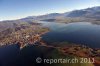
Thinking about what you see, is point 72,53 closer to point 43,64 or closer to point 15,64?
point 43,64

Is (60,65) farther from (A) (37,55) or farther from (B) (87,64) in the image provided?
(A) (37,55)

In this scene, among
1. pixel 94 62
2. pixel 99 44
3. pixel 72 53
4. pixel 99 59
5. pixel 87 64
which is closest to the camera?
pixel 87 64

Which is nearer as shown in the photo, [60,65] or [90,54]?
[60,65]

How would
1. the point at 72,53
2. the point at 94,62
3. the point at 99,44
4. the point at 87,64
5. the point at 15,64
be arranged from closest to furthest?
the point at 87,64 → the point at 94,62 → the point at 15,64 → the point at 72,53 → the point at 99,44

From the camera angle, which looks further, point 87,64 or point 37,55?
point 37,55

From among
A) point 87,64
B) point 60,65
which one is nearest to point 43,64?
point 60,65

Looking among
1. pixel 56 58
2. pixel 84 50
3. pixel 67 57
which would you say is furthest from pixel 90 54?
pixel 56 58

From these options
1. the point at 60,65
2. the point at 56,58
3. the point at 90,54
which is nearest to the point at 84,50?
the point at 90,54

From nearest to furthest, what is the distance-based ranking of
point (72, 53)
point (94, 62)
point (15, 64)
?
point (94, 62), point (15, 64), point (72, 53)

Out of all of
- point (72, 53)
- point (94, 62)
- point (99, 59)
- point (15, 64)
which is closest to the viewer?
point (94, 62)
